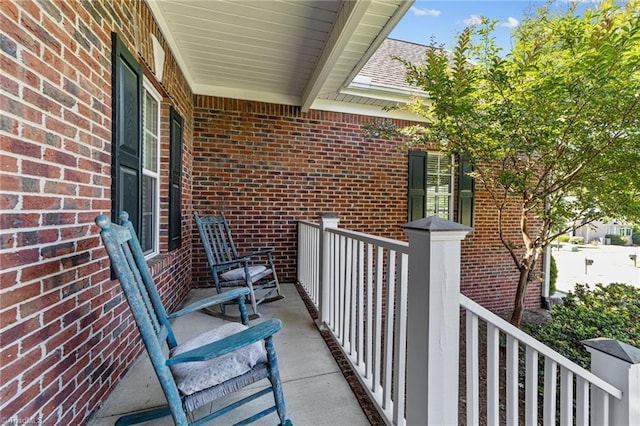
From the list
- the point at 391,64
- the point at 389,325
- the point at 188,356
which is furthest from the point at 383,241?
the point at 391,64

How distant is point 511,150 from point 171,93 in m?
3.59

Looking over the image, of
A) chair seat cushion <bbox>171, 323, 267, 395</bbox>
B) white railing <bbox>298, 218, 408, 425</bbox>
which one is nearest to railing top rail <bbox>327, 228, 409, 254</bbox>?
white railing <bbox>298, 218, 408, 425</bbox>

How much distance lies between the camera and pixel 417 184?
4738 mm

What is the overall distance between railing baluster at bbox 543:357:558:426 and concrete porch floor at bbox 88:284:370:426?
775 mm

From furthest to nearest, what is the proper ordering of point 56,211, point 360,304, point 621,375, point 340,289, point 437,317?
point 340,289
point 360,304
point 56,211
point 437,317
point 621,375

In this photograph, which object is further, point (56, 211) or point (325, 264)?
point (325, 264)

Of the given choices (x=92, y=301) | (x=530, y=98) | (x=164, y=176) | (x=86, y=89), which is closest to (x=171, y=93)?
(x=164, y=176)

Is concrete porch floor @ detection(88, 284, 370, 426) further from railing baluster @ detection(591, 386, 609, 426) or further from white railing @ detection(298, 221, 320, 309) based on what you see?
railing baluster @ detection(591, 386, 609, 426)

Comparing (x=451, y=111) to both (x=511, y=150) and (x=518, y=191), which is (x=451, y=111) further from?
(x=518, y=191)

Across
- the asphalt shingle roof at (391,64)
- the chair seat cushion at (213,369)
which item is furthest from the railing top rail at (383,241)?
the asphalt shingle roof at (391,64)

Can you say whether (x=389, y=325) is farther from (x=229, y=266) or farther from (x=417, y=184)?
(x=417, y=184)

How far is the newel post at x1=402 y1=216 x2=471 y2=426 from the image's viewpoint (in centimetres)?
103

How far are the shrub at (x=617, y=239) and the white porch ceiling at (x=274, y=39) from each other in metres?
23.1

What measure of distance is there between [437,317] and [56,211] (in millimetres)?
1561
